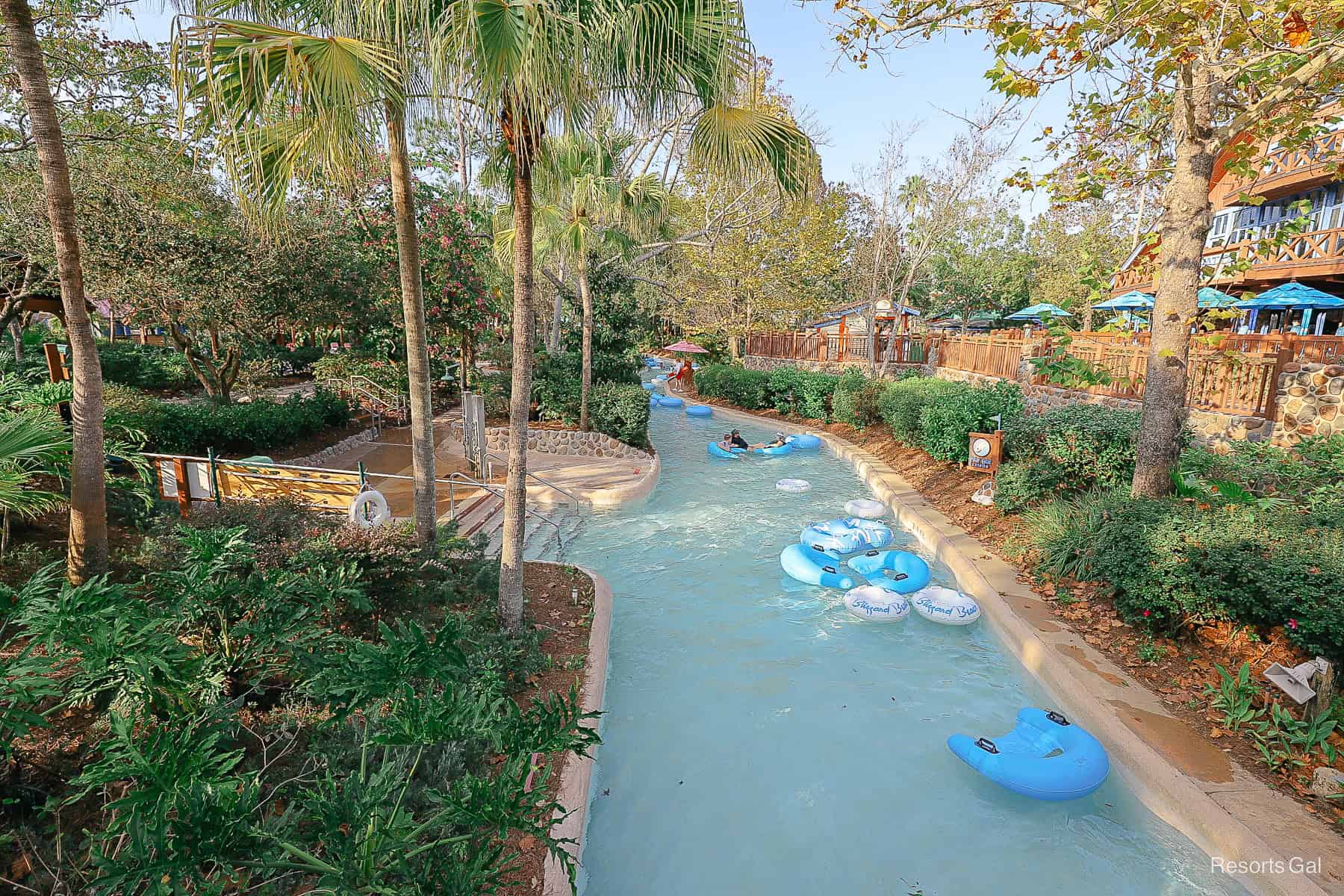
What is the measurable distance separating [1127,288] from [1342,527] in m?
20.3

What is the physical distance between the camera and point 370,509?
22.2 ft

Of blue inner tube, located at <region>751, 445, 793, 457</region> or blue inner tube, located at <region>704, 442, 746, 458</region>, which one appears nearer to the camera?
blue inner tube, located at <region>704, 442, 746, 458</region>

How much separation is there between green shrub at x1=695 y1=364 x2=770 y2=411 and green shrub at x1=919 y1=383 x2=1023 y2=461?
10.6 m

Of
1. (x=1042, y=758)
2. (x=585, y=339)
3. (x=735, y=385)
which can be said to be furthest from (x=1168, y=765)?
(x=735, y=385)

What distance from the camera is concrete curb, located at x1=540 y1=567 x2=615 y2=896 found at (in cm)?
345

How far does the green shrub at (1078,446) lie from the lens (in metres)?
8.34

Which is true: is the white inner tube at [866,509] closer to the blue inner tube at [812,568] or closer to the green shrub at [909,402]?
the blue inner tube at [812,568]

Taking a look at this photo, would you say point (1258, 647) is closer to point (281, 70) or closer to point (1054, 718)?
point (1054, 718)

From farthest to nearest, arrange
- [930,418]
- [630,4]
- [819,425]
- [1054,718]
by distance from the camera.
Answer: [819,425], [930,418], [1054,718], [630,4]

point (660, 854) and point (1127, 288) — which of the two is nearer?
point (660, 854)

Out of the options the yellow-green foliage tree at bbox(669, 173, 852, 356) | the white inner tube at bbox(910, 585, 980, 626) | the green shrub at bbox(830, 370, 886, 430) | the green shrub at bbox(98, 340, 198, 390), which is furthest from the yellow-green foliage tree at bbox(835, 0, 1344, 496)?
the green shrub at bbox(98, 340, 198, 390)

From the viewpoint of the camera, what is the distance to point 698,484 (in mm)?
13734

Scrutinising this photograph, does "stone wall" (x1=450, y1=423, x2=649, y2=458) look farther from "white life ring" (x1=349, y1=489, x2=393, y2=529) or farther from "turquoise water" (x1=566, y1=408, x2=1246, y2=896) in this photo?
"white life ring" (x1=349, y1=489, x2=393, y2=529)

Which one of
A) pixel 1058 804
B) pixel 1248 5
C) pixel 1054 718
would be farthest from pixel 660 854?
pixel 1248 5
